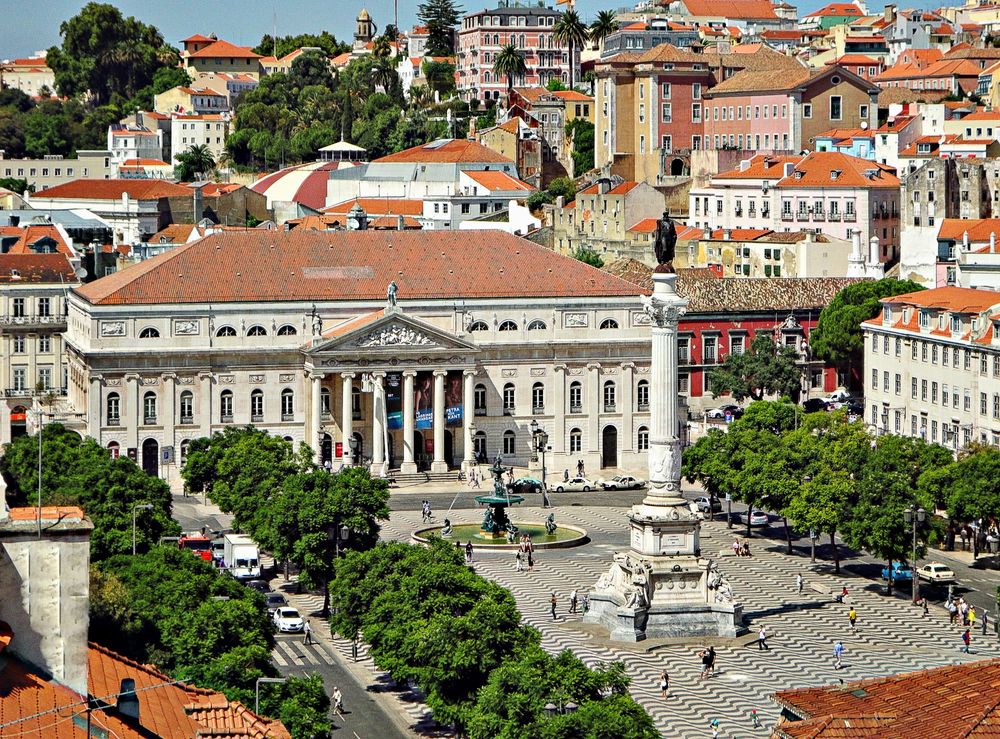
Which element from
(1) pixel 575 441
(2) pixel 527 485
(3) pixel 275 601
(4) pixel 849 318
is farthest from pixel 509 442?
(3) pixel 275 601

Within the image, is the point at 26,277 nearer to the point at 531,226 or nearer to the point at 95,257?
the point at 95,257

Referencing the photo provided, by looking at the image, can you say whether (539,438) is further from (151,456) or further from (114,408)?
(114,408)

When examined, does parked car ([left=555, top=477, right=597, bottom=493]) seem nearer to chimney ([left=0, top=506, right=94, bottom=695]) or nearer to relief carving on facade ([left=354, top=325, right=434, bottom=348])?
relief carving on facade ([left=354, top=325, right=434, bottom=348])

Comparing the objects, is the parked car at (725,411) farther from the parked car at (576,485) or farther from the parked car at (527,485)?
the parked car at (527,485)

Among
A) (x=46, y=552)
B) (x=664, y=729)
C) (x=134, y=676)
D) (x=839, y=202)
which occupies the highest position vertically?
(x=839, y=202)

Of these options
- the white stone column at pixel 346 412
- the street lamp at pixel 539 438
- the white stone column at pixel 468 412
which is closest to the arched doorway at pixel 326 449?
the white stone column at pixel 346 412

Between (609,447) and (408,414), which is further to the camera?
(609,447)

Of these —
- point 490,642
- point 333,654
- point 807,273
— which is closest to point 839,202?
point 807,273
